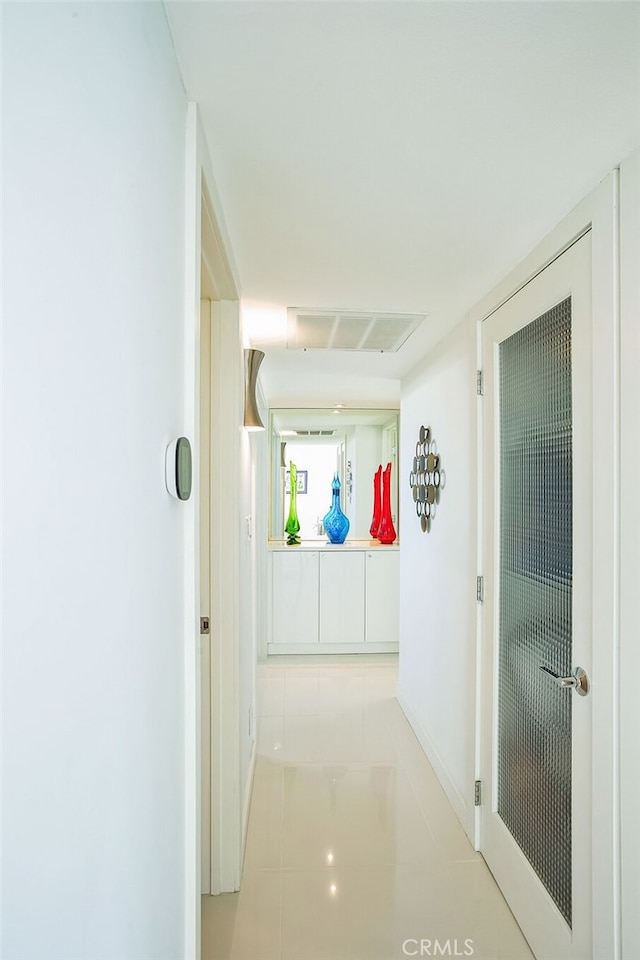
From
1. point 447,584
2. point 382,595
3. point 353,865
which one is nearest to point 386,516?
point 382,595

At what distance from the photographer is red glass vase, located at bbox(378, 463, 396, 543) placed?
5.34 m

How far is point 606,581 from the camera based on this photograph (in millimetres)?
1402

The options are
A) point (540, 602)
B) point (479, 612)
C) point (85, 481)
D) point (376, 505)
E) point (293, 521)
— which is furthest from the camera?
point (376, 505)

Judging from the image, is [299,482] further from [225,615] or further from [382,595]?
[225,615]

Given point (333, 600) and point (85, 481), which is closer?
point (85, 481)

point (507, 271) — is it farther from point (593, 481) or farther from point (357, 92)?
point (357, 92)

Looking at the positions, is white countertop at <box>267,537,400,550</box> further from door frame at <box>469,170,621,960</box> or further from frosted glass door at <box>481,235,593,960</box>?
door frame at <box>469,170,621,960</box>

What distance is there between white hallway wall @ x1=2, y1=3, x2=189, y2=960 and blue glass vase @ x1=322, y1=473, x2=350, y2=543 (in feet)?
13.9

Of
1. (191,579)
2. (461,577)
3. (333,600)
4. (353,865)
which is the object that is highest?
(191,579)

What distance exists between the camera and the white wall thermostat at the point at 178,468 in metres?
0.99

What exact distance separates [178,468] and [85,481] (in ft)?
1.29

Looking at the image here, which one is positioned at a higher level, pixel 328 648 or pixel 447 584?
pixel 447 584

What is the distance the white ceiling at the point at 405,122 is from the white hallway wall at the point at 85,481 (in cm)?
22

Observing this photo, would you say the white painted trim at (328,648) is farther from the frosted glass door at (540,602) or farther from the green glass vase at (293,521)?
the frosted glass door at (540,602)
